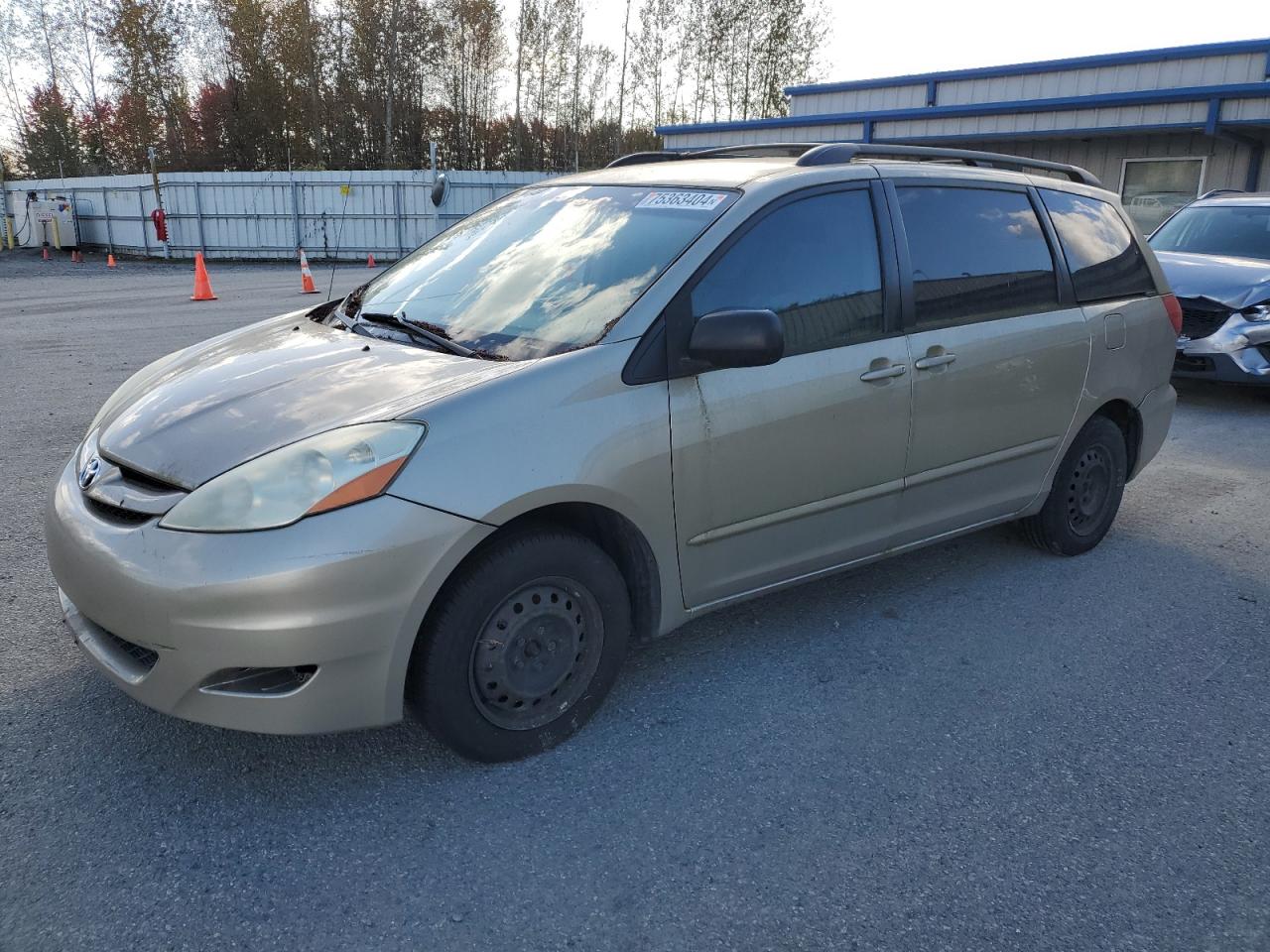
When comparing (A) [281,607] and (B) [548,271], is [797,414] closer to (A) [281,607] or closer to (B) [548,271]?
(B) [548,271]

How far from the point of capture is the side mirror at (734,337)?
2.93 meters

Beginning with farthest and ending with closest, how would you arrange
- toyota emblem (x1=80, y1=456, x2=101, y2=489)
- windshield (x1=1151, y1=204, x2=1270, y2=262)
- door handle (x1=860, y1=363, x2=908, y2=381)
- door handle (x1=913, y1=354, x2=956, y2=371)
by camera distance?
windshield (x1=1151, y1=204, x2=1270, y2=262)
door handle (x1=913, y1=354, x2=956, y2=371)
door handle (x1=860, y1=363, x2=908, y2=381)
toyota emblem (x1=80, y1=456, x2=101, y2=489)

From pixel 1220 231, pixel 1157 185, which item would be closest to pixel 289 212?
pixel 1157 185

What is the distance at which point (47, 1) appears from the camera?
1638 inches

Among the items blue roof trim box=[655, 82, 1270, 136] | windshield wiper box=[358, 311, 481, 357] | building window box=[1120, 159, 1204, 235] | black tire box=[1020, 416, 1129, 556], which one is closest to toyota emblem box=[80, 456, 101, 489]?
windshield wiper box=[358, 311, 481, 357]

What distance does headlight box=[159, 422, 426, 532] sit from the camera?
8.09ft

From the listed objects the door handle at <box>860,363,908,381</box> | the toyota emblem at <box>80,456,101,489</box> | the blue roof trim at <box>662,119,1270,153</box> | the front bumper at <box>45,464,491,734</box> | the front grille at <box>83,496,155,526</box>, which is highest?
the blue roof trim at <box>662,119,1270,153</box>

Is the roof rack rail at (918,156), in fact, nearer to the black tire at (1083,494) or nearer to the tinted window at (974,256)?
the tinted window at (974,256)

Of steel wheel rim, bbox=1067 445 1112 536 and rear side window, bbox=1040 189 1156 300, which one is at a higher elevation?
rear side window, bbox=1040 189 1156 300

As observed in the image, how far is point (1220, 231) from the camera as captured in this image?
9.38 meters

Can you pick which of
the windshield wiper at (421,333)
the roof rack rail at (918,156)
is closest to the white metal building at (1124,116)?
the roof rack rail at (918,156)

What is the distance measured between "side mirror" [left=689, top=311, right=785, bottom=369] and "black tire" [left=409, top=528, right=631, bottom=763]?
0.68 m

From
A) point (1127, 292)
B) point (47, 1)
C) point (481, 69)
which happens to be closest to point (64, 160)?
point (47, 1)

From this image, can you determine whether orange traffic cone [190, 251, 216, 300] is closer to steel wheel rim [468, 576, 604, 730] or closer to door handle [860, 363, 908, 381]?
door handle [860, 363, 908, 381]
